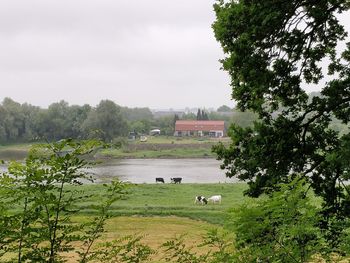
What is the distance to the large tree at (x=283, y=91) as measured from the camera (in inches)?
367

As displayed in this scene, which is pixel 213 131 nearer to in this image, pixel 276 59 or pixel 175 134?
pixel 175 134

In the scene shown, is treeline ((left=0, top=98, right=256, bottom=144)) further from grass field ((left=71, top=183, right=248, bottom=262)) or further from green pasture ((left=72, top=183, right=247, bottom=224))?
grass field ((left=71, top=183, right=248, bottom=262))

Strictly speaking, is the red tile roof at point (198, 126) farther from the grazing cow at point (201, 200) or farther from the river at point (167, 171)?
the grazing cow at point (201, 200)

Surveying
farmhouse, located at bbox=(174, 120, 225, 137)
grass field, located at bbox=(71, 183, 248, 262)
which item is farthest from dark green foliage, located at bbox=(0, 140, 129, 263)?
farmhouse, located at bbox=(174, 120, 225, 137)

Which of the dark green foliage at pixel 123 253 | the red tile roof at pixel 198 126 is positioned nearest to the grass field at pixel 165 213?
the dark green foliage at pixel 123 253

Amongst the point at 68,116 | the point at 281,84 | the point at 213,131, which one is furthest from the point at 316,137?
the point at 213,131

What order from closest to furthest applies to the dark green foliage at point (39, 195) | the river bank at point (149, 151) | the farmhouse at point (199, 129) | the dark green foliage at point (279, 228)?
the dark green foliage at point (39, 195), the dark green foliage at point (279, 228), the river bank at point (149, 151), the farmhouse at point (199, 129)

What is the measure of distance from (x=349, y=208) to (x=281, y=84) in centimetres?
311

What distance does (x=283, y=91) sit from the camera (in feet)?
32.4

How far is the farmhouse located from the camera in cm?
11106

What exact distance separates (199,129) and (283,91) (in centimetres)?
10345

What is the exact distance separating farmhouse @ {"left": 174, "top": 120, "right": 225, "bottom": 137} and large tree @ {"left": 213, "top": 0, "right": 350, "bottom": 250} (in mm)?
100355

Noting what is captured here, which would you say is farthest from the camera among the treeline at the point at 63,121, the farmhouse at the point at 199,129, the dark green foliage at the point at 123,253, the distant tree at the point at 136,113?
the distant tree at the point at 136,113

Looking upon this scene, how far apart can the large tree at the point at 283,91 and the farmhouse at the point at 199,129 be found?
100355 mm
